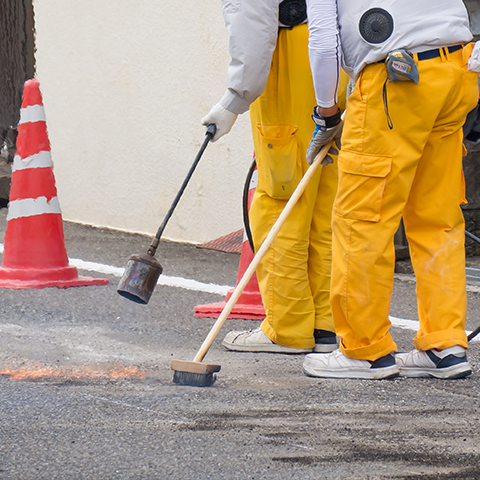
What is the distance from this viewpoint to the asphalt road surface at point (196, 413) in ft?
7.48

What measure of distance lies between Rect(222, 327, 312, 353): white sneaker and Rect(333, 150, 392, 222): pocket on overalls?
0.84 m

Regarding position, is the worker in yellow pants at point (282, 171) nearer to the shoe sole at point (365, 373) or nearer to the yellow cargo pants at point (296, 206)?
the yellow cargo pants at point (296, 206)

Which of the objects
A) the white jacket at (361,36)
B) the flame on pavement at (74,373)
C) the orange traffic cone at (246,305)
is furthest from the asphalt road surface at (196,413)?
the white jacket at (361,36)

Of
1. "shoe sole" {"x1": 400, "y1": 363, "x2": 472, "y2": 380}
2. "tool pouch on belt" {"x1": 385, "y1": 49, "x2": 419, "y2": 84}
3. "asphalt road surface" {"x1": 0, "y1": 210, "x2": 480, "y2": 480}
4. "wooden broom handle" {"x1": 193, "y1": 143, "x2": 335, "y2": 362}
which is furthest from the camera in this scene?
"wooden broom handle" {"x1": 193, "y1": 143, "x2": 335, "y2": 362}

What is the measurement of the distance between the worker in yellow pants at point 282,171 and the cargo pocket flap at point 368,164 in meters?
0.51

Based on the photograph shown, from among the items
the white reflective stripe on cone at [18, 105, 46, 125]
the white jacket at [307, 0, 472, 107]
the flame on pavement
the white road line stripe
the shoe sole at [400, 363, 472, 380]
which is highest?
the white jacket at [307, 0, 472, 107]

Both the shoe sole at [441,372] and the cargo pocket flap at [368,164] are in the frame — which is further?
the shoe sole at [441,372]

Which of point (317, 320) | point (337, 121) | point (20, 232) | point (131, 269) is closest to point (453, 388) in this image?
point (317, 320)

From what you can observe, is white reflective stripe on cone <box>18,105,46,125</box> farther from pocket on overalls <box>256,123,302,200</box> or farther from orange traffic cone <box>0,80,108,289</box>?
pocket on overalls <box>256,123,302,200</box>

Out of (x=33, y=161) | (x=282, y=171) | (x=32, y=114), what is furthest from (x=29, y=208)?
(x=282, y=171)

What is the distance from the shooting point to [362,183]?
9.67 feet

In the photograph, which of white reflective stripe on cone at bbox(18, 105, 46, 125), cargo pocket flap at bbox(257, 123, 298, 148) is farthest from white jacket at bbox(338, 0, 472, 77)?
white reflective stripe on cone at bbox(18, 105, 46, 125)

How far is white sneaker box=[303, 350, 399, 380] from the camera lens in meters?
3.13

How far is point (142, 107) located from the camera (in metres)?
6.52
